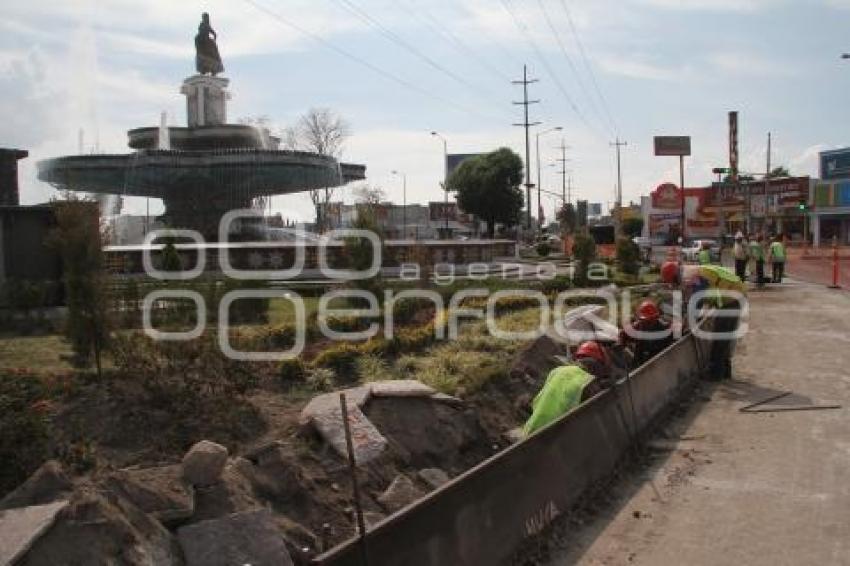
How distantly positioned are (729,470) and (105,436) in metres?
5.70

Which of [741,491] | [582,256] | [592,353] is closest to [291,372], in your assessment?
[592,353]

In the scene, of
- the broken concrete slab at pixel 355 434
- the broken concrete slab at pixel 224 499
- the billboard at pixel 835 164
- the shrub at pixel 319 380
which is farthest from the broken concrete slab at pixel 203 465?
the billboard at pixel 835 164

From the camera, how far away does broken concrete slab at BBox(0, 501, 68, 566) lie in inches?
161

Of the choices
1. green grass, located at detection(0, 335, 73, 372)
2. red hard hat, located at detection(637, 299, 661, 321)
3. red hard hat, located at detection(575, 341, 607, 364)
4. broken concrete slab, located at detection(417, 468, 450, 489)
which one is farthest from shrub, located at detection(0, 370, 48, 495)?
red hard hat, located at detection(637, 299, 661, 321)

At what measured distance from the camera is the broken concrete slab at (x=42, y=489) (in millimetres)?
4844

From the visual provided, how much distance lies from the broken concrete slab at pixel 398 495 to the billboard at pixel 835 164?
7907 centimetres

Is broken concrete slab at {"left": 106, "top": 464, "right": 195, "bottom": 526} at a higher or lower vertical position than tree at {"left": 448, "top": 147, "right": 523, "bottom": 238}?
lower

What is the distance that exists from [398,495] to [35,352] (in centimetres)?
711

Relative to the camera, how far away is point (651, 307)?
13.2m

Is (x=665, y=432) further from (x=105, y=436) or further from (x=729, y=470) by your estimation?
(x=105, y=436)

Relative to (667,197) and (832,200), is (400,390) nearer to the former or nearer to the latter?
(832,200)

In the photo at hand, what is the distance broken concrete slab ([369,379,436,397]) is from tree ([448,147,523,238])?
6925cm

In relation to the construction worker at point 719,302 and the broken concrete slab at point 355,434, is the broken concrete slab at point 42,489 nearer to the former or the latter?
the broken concrete slab at point 355,434

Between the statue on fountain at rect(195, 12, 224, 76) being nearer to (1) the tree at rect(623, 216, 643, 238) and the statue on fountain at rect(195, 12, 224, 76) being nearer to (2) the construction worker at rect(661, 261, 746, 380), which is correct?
(2) the construction worker at rect(661, 261, 746, 380)
